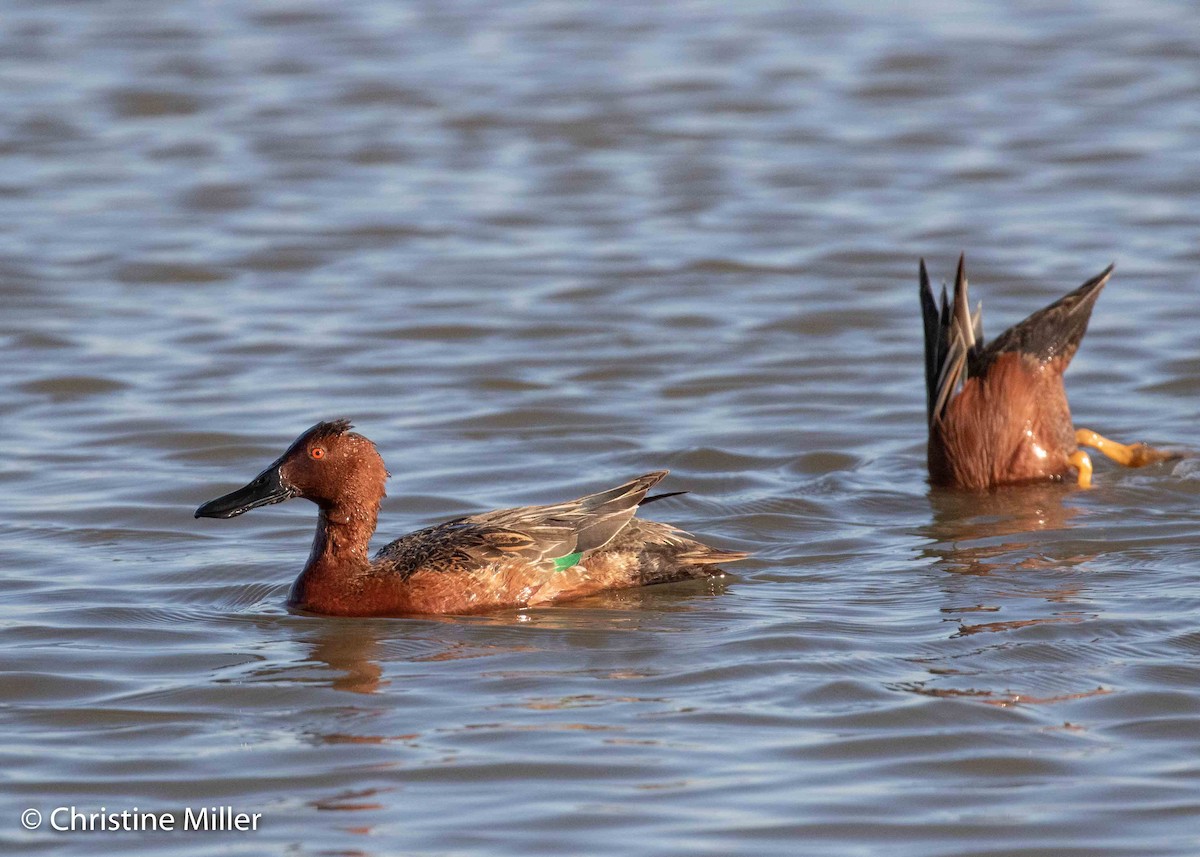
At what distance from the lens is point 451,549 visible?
23.2ft

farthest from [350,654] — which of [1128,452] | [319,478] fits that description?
[1128,452]

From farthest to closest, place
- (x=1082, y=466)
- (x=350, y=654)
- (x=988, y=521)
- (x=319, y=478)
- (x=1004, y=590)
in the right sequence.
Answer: (x=1082, y=466)
(x=988, y=521)
(x=319, y=478)
(x=1004, y=590)
(x=350, y=654)

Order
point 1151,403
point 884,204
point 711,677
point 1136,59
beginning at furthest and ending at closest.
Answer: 1. point 1136,59
2. point 884,204
3. point 1151,403
4. point 711,677

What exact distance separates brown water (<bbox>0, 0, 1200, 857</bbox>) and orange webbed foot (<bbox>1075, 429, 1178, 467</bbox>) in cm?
8

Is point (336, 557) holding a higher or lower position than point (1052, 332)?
lower

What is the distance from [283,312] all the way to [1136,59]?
33.0 feet

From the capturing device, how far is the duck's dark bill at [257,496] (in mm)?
7207

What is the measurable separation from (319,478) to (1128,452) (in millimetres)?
3921

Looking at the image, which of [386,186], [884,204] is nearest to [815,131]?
[884,204]

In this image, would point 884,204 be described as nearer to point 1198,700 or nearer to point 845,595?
point 845,595

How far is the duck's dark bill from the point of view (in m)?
7.21

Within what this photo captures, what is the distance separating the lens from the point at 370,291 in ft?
41.2

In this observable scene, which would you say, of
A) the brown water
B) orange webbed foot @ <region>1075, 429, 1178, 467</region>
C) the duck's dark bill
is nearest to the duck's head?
the duck's dark bill

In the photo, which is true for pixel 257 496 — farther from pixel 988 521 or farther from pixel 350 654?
pixel 988 521
